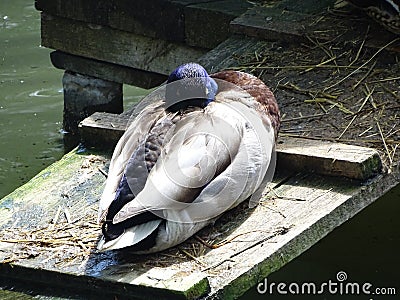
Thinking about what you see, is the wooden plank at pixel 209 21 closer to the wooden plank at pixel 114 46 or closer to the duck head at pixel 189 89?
the wooden plank at pixel 114 46

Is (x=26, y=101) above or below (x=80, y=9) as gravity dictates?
below

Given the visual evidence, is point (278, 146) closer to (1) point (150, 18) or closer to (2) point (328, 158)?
(2) point (328, 158)

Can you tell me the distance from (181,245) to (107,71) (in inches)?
143

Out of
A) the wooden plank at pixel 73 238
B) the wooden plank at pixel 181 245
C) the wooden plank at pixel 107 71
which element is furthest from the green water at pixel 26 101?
the wooden plank at pixel 181 245

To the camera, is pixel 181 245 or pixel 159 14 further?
pixel 159 14

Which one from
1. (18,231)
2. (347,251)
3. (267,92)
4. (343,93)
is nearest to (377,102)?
(343,93)

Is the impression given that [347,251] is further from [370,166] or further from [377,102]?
[370,166]

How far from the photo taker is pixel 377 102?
5.03m

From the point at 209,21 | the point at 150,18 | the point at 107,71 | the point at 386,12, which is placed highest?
the point at 386,12

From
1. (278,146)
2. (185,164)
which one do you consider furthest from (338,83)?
(185,164)

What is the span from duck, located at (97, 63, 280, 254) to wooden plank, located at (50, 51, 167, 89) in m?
2.62

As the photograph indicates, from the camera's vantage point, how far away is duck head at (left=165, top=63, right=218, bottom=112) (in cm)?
433

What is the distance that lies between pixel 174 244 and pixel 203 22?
113 inches

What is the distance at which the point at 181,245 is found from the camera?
13.0ft
